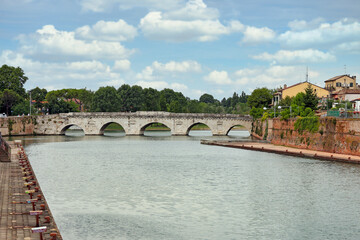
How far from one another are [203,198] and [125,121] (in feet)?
239

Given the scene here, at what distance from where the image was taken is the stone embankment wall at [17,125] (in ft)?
305

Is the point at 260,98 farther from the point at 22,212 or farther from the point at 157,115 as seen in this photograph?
the point at 22,212

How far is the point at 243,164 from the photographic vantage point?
146 feet

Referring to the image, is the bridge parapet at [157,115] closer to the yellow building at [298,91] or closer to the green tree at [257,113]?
the green tree at [257,113]

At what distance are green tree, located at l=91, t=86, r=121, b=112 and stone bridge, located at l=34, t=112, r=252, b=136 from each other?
26.5 m

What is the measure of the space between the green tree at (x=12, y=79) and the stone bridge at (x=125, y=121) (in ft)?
77.5

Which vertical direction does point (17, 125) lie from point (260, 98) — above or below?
below

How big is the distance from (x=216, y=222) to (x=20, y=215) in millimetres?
8507

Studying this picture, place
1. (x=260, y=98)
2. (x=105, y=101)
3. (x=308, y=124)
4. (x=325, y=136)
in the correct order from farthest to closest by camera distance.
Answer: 1. (x=105, y=101)
2. (x=260, y=98)
3. (x=308, y=124)
4. (x=325, y=136)

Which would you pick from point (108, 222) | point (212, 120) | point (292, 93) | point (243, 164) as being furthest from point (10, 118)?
point (108, 222)

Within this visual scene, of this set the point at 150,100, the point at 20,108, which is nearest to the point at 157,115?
the point at 20,108

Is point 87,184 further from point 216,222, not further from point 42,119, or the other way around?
point 42,119

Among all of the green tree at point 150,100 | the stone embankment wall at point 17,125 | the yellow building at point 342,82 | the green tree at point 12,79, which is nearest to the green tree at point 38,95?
the green tree at point 12,79

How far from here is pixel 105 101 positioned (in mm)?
128000
